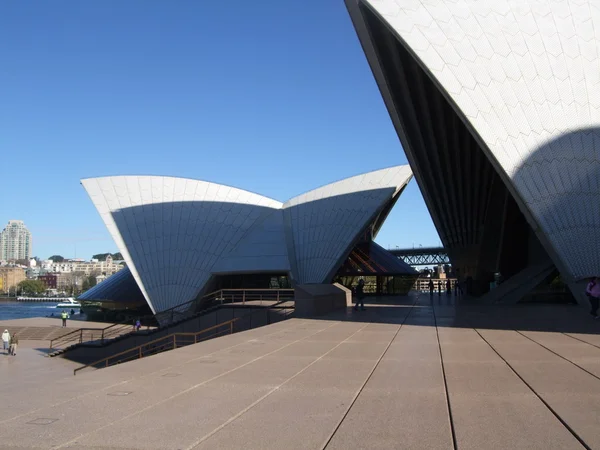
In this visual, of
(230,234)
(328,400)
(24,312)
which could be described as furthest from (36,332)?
(24,312)

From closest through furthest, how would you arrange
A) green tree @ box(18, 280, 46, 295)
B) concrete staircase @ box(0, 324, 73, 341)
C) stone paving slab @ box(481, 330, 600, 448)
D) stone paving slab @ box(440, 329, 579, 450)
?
stone paving slab @ box(440, 329, 579, 450) → stone paving slab @ box(481, 330, 600, 448) → concrete staircase @ box(0, 324, 73, 341) → green tree @ box(18, 280, 46, 295)

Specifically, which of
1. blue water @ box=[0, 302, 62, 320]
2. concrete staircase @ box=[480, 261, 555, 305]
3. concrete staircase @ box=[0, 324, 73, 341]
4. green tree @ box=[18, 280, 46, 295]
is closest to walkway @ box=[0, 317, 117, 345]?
concrete staircase @ box=[0, 324, 73, 341]

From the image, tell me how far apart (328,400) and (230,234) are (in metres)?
29.7

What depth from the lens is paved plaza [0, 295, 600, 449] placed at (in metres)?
4.65

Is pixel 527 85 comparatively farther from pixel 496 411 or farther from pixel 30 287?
pixel 30 287

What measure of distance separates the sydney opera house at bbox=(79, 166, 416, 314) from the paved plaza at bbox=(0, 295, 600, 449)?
2186cm

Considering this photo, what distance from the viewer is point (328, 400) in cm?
605

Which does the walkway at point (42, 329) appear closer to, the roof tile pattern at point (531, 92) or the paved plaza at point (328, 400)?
the roof tile pattern at point (531, 92)

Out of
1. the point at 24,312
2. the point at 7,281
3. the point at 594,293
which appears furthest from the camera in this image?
the point at 7,281

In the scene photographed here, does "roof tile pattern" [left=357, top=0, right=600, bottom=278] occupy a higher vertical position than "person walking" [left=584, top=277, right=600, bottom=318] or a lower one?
higher

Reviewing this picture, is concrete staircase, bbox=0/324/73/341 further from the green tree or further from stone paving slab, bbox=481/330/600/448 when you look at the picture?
the green tree

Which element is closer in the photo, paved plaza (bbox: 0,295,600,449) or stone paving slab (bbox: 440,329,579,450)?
stone paving slab (bbox: 440,329,579,450)

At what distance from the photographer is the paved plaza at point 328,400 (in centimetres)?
465

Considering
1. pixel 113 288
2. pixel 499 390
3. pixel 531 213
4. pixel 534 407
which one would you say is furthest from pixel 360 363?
pixel 113 288
